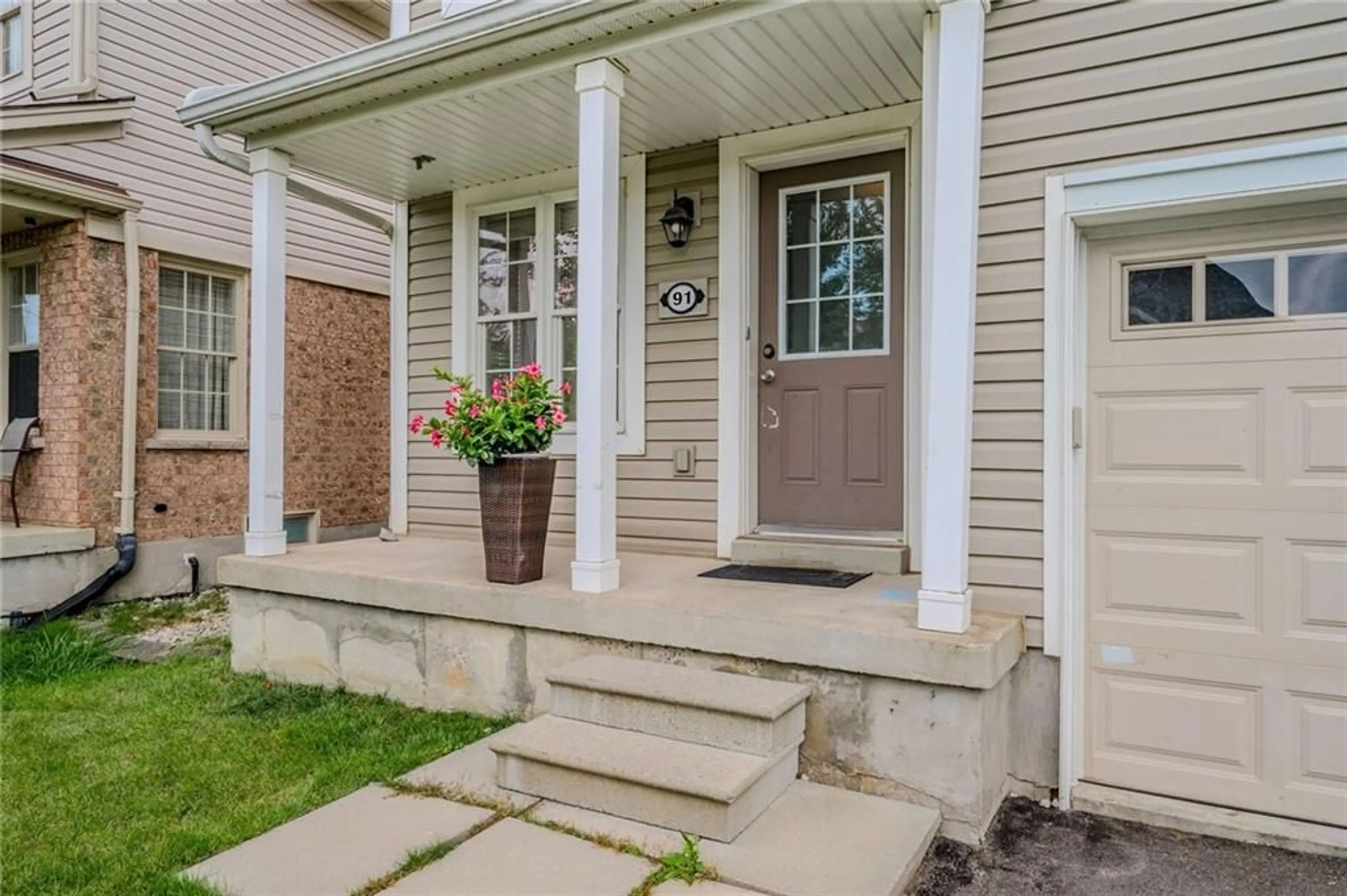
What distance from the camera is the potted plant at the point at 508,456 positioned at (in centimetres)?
347

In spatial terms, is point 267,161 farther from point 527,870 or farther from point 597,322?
point 527,870

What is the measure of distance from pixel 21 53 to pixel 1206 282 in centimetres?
841

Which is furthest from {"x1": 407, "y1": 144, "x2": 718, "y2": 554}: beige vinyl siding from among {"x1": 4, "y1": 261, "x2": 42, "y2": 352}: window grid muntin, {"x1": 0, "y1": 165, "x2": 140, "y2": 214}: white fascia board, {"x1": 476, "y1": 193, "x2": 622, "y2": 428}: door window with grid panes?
{"x1": 4, "y1": 261, "x2": 42, "y2": 352}: window grid muntin

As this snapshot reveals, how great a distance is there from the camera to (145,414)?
627 centimetres

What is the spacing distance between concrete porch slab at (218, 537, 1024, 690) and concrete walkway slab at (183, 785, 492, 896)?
2.80ft

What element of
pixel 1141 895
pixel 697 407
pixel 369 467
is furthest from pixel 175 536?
pixel 1141 895

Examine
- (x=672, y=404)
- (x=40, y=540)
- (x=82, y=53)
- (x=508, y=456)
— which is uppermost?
(x=82, y=53)

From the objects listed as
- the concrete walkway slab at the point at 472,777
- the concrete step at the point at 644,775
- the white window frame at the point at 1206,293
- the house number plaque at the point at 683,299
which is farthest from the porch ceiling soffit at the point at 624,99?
the concrete walkway slab at the point at 472,777

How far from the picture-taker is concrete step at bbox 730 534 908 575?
3.74m

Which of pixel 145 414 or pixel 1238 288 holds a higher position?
pixel 1238 288

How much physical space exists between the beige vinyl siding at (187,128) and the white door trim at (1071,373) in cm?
613

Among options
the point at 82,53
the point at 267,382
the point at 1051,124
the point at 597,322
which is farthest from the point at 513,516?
the point at 82,53

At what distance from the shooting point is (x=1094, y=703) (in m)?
2.84

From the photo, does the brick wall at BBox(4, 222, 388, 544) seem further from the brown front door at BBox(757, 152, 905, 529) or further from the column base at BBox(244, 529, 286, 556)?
the brown front door at BBox(757, 152, 905, 529)
